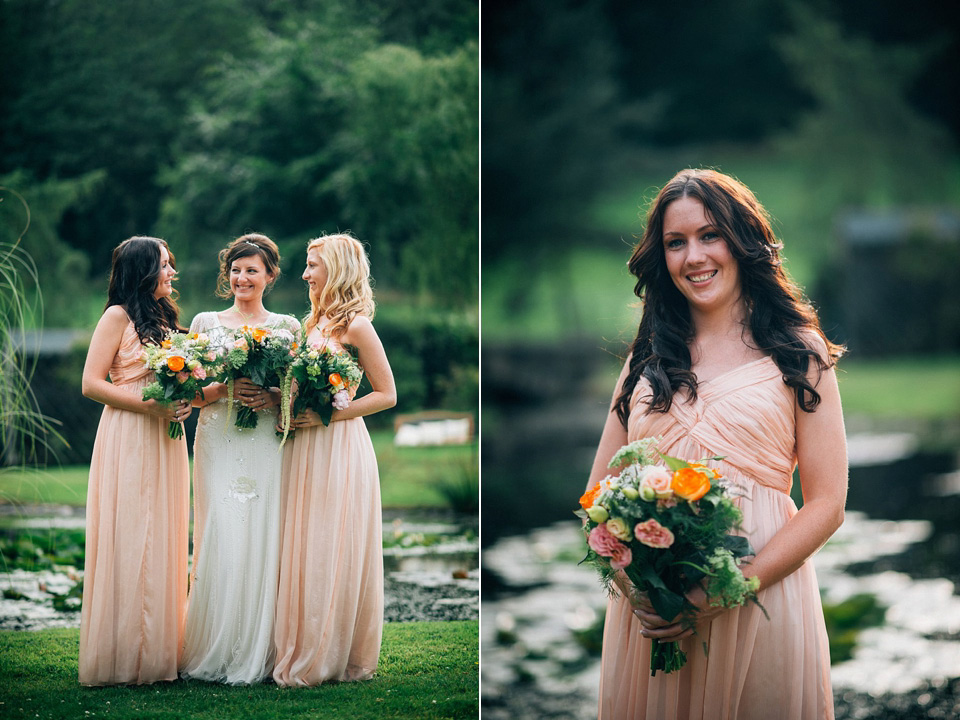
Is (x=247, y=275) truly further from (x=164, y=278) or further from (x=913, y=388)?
(x=913, y=388)

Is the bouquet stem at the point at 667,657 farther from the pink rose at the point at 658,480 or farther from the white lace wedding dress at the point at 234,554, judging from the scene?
the white lace wedding dress at the point at 234,554

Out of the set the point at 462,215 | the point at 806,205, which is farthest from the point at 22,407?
the point at 806,205

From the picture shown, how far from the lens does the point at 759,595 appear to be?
9.01 ft

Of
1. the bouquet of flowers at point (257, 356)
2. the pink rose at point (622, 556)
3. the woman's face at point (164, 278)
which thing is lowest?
the pink rose at point (622, 556)

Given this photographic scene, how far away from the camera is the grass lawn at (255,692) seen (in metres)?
3.69

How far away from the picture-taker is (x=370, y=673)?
3.95 m

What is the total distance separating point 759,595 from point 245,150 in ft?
13.7

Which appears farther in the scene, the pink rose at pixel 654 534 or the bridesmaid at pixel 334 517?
the bridesmaid at pixel 334 517

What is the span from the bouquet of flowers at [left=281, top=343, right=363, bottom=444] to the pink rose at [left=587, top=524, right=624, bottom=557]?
56.1 inches

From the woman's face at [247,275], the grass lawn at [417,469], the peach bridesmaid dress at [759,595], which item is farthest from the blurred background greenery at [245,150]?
the peach bridesmaid dress at [759,595]

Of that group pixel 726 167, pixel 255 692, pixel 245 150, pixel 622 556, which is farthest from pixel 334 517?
pixel 726 167

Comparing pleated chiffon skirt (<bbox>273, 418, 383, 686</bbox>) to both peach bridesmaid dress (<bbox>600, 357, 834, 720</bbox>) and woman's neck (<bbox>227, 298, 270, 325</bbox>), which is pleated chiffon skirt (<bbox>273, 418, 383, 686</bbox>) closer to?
woman's neck (<bbox>227, 298, 270, 325</bbox>)

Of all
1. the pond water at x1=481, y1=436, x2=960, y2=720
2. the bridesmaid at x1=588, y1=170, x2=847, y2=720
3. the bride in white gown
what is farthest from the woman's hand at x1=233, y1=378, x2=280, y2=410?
the pond water at x1=481, y1=436, x2=960, y2=720

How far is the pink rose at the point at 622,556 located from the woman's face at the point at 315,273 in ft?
6.39
